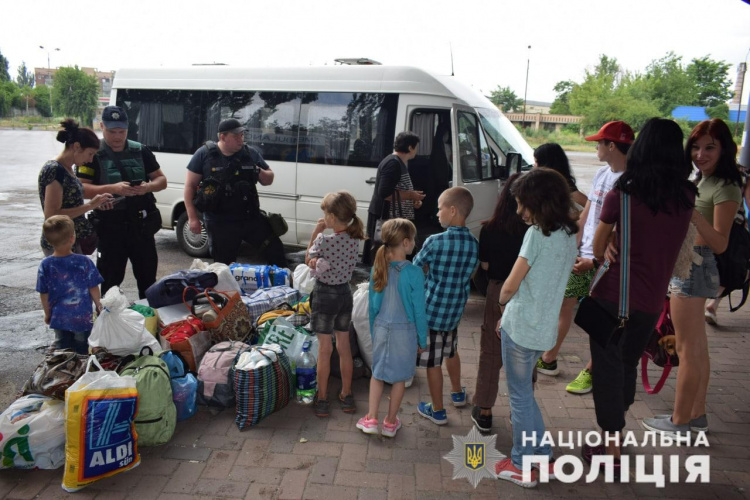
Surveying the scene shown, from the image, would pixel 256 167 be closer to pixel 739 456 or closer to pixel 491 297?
pixel 491 297

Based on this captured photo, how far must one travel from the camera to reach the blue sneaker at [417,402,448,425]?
3793 mm

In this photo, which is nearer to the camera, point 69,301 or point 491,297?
point 491,297

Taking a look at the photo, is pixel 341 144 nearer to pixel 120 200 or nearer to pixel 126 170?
pixel 126 170

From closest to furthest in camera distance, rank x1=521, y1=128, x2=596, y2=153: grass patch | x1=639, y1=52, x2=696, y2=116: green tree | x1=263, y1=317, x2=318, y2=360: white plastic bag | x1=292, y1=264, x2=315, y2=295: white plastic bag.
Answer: x1=263, y1=317, x2=318, y2=360: white plastic bag → x1=292, y1=264, x2=315, y2=295: white plastic bag → x1=521, y1=128, x2=596, y2=153: grass patch → x1=639, y1=52, x2=696, y2=116: green tree

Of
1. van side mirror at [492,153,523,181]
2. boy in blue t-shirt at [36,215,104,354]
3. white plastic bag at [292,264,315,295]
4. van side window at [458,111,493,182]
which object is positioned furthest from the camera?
van side mirror at [492,153,523,181]

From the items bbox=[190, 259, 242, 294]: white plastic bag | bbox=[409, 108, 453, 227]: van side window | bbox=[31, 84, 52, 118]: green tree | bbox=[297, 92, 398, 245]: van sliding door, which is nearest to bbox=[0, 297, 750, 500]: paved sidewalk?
bbox=[190, 259, 242, 294]: white plastic bag

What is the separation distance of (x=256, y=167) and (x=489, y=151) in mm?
3455

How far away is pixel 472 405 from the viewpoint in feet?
13.1

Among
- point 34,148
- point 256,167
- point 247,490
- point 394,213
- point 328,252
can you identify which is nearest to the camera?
point 247,490

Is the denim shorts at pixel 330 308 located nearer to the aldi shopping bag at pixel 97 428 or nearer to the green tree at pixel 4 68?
the aldi shopping bag at pixel 97 428

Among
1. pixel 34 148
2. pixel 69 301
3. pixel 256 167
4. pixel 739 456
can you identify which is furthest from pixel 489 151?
pixel 34 148

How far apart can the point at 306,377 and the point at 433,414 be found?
972mm

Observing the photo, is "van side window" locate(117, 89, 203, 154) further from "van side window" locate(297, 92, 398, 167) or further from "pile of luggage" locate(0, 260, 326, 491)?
"pile of luggage" locate(0, 260, 326, 491)

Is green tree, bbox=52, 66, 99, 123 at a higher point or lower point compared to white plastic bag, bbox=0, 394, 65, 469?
higher
